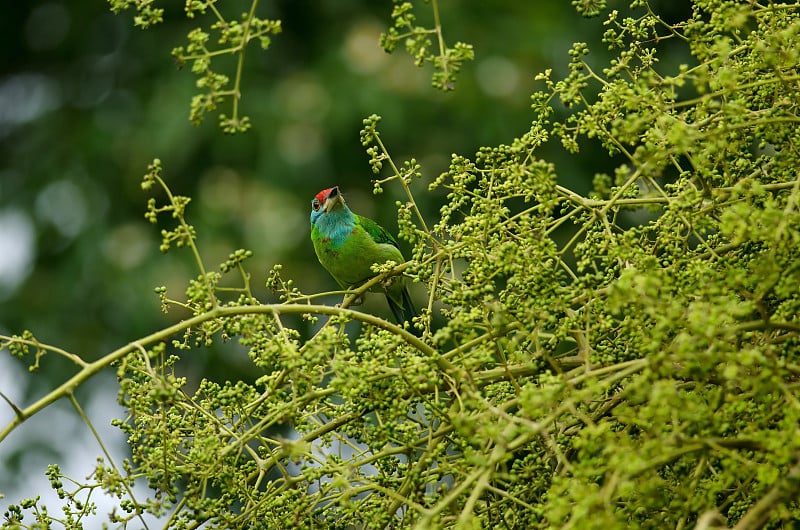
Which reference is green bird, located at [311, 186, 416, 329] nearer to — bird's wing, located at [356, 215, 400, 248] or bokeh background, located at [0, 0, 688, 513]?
bird's wing, located at [356, 215, 400, 248]

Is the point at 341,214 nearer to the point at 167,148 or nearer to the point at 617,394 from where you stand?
the point at 617,394

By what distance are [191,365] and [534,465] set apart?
6251 millimetres

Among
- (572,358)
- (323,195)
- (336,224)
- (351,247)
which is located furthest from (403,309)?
(572,358)

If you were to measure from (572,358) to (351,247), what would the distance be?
6.92ft

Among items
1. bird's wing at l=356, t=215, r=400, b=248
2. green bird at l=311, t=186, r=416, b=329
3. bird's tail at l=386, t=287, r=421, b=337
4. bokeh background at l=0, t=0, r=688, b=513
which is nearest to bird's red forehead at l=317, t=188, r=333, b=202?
green bird at l=311, t=186, r=416, b=329

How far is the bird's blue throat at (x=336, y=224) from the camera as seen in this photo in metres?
3.77

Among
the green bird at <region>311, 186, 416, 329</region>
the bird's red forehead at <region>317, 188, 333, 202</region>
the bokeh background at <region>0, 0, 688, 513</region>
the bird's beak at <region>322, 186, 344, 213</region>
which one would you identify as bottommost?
the green bird at <region>311, 186, 416, 329</region>

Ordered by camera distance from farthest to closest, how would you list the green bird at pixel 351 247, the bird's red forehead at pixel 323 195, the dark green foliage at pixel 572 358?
1. the bird's red forehead at pixel 323 195
2. the green bird at pixel 351 247
3. the dark green foliage at pixel 572 358

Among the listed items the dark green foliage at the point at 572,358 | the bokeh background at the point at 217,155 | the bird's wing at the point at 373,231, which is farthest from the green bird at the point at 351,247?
the bokeh background at the point at 217,155

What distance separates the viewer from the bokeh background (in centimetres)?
708

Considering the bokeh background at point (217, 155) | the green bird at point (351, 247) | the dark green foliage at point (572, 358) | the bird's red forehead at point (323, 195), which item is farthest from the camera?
the bokeh background at point (217, 155)

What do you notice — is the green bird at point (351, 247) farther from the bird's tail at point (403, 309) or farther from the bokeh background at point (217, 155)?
the bokeh background at point (217, 155)

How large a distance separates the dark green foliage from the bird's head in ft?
6.34

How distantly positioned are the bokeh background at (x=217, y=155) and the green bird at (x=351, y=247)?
2634 mm
